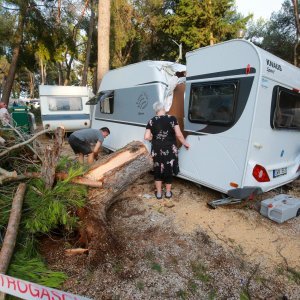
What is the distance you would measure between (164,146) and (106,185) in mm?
1361

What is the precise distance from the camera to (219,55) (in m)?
4.02

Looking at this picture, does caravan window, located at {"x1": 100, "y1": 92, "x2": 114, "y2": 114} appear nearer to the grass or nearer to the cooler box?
the cooler box

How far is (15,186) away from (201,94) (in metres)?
3.13

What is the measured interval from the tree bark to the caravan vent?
3.15 meters

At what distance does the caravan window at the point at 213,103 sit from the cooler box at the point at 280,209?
1423 millimetres

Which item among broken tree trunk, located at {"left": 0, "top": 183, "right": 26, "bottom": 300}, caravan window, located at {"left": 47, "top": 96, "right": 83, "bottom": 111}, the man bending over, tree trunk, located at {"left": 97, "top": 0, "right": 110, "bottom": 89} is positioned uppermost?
tree trunk, located at {"left": 97, "top": 0, "right": 110, "bottom": 89}

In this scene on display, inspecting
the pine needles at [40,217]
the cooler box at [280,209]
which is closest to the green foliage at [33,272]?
the pine needles at [40,217]

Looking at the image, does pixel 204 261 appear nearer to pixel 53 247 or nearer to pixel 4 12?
pixel 53 247

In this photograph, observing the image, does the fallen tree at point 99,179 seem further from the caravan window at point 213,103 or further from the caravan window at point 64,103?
the caravan window at point 64,103

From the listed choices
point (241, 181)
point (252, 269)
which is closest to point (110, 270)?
point (252, 269)

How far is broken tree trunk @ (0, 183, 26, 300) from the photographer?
233cm

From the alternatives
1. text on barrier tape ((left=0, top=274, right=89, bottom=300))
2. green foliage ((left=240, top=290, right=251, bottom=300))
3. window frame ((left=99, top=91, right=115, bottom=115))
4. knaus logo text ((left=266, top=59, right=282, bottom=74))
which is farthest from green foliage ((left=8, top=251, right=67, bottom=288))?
window frame ((left=99, top=91, right=115, bottom=115))

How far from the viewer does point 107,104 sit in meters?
7.38

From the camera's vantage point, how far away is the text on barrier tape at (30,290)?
174 centimetres
